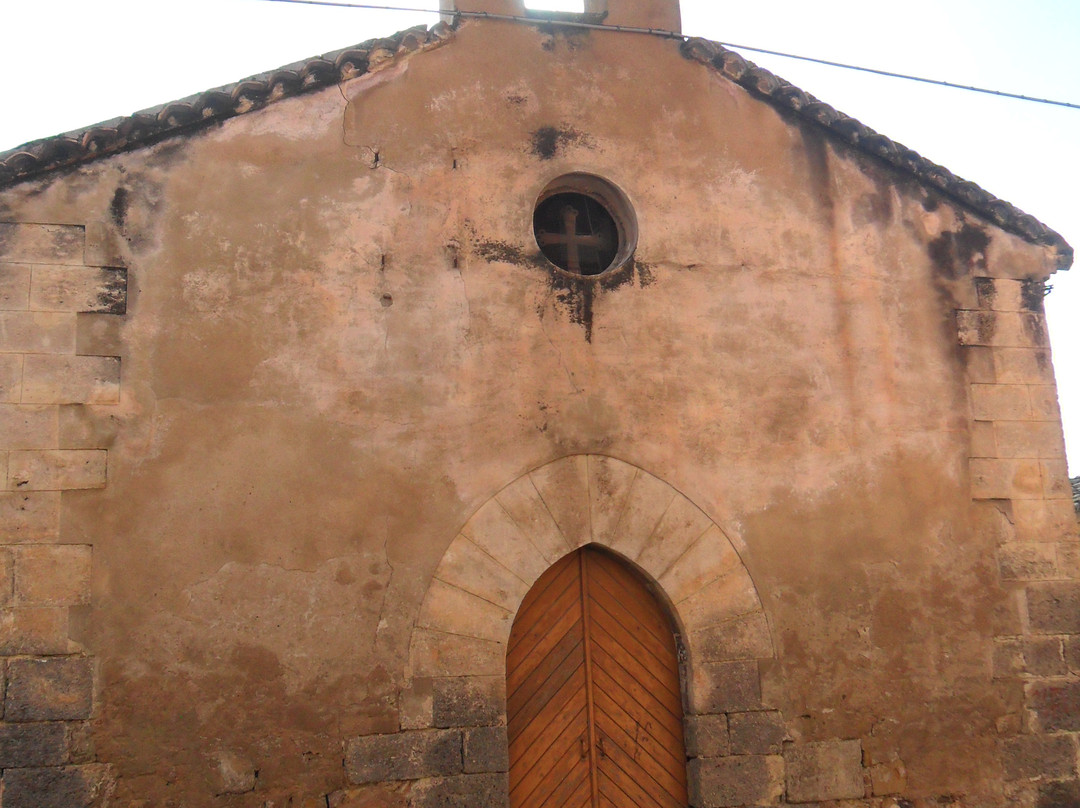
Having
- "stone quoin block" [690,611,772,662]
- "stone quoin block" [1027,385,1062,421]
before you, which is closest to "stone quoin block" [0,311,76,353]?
"stone quoin block" [690,611,772,662]

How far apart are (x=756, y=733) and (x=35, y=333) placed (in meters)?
4.61

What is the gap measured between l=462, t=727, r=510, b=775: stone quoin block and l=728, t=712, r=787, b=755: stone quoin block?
1361mm

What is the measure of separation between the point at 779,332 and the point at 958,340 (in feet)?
4.18

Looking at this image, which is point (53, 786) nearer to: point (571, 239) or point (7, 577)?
point (7, 577)

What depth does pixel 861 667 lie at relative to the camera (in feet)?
20.7

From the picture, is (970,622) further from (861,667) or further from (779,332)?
(779,332)

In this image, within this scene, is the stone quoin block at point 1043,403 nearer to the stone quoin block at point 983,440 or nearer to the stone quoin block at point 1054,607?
the stone quoin block at point 983,440

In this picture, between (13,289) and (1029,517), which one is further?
(1029,517)

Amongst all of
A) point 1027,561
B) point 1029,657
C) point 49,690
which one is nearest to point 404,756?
point 49,690

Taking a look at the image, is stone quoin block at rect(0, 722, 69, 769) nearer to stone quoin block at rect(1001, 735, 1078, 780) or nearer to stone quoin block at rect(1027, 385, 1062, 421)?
stone quoin block at rect(1001, 735, 1078, 780)

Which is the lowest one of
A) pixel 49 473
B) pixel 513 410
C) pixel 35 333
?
pixel 49 473

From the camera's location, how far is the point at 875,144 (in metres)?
7.02

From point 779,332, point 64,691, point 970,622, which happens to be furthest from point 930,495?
point 64,691

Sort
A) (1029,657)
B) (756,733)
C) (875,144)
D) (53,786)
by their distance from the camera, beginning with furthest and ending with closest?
(875,144)
(1029,657)
(756,733)
(53,786)
